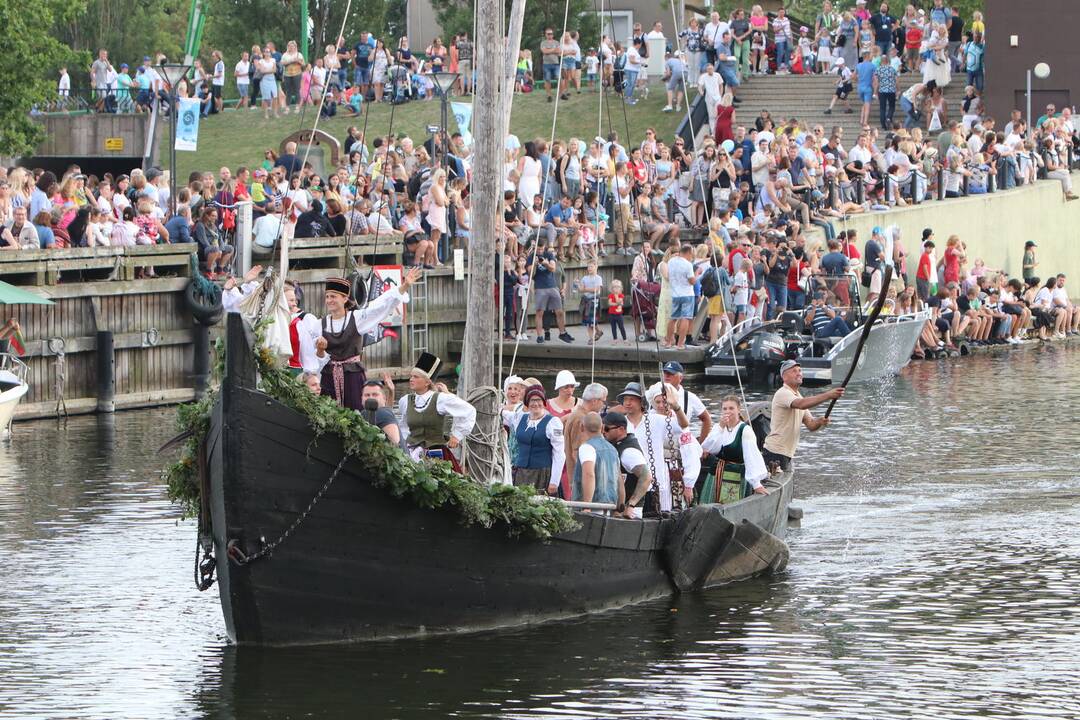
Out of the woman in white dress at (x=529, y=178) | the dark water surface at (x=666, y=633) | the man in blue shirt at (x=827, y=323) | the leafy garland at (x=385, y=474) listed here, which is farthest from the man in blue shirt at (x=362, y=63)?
the leafy garland at (x=385, y=474)

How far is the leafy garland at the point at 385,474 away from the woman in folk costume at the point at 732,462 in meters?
3.01

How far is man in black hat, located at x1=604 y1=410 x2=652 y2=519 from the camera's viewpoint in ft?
49.4

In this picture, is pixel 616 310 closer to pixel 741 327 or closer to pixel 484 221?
pixel 741 327

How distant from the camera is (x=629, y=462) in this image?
15164 millimetres

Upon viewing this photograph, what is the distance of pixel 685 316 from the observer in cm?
3112

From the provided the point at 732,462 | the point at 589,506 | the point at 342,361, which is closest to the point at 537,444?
the point at 589,506

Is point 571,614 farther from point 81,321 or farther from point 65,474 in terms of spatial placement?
point 81,321

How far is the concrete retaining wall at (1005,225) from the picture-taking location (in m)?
38.3

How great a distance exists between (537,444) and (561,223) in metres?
17.3

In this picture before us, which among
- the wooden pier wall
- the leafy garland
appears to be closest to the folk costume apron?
the leafy garland

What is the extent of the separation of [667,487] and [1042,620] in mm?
3100

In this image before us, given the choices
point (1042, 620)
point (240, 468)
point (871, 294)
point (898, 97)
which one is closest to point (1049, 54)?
point (898, 97)

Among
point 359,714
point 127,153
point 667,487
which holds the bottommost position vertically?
point 359,714

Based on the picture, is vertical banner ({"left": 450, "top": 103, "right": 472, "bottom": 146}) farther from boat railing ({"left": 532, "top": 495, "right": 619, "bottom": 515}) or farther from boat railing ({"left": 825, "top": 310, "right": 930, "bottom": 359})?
boat railing ({"left": 532, "top": 495, "right": 619, "bottom": 515})
